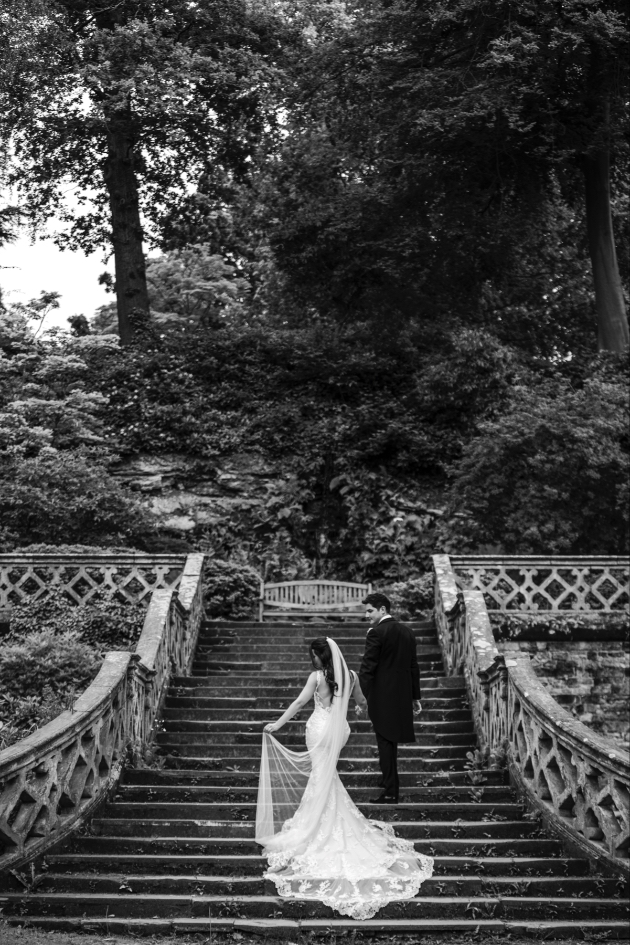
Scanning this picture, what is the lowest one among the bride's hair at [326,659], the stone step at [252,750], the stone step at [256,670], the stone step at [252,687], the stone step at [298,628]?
the stone step at [252,750]

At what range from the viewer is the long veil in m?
7.48

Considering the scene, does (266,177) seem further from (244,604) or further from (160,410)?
(244,604)

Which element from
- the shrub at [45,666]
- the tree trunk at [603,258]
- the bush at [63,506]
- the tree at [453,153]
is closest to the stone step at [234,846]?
the shrub at [45,666]

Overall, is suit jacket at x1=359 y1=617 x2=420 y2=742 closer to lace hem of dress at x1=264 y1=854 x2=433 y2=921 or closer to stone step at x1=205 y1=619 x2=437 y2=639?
lace hem of dress at x1=264 y1=854 x2=433 y2=921

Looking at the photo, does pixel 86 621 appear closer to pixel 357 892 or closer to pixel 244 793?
pixel 244 793

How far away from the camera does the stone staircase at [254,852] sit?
6816 millimetres

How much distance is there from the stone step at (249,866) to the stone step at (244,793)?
126 centimetres

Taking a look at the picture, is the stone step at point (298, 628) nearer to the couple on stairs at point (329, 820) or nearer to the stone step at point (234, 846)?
the couple on stairs at point (329, 820)

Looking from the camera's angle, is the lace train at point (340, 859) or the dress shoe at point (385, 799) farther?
the dress shoe at point (385, 799)

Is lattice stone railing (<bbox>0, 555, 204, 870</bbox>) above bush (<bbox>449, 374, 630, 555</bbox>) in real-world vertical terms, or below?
below

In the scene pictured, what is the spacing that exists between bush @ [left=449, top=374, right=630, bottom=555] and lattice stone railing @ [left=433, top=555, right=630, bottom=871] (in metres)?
5.20

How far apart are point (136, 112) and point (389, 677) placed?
17.8 metres

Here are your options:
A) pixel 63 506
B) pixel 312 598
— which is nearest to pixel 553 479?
pixel 312 598

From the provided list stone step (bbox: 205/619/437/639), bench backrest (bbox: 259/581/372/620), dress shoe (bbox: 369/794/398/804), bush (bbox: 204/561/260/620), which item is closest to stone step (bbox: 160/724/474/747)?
dress shoe (bbox: 369/794/398/804)
